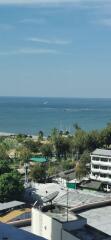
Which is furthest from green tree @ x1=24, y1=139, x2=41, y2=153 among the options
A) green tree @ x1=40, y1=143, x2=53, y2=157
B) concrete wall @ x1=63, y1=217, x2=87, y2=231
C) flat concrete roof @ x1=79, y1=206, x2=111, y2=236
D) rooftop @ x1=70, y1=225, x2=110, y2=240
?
rooftop @ x1=70, y1=225, x2=110, y2=240

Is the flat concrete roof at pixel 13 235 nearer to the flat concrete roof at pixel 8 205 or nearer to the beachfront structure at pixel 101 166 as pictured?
the flat concrete roof at pixel 8 205

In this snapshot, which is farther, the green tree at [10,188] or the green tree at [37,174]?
Result: the green tree at [37,174]

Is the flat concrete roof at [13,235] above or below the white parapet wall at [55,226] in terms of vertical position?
above

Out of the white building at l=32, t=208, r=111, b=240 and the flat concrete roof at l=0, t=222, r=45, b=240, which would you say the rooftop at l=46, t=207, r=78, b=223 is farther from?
the flat concrete roof at l=0, t=222, r=45, b=240

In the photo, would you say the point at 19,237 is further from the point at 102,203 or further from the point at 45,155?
the point at 45,155

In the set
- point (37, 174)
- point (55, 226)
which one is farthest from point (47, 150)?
point (55, 226)

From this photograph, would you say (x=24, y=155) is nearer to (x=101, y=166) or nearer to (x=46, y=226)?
(x=101, y=166)

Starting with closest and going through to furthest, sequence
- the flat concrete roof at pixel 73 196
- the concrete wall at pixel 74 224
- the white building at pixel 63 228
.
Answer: the white building at pixel 63 228, the concrete wall at pixel 74 224, the flat concrete roof at pixel 73 196

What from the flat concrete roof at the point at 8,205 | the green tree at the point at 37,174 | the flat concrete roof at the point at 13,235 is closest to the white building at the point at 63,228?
the flat concrete roof at the point at 13,235
